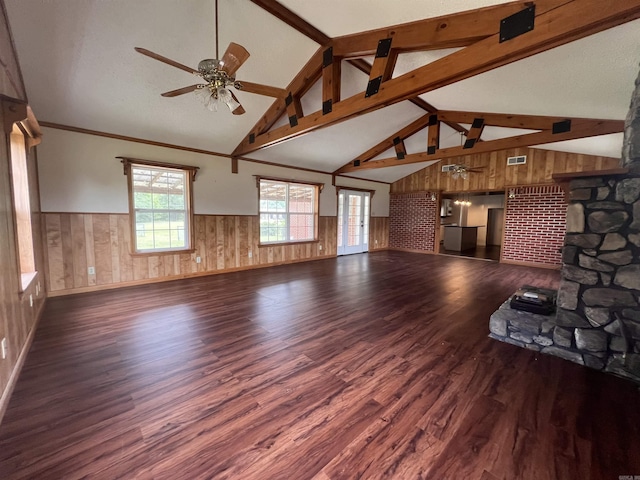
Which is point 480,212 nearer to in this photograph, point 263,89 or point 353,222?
point 353,222

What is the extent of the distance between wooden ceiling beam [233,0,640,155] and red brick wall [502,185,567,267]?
6005 millimetres

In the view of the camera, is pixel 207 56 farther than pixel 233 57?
Yes

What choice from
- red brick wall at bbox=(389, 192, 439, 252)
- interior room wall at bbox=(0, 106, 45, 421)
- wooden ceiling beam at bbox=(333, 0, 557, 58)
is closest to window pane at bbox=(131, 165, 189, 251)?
interior room wall at bbox=(0, 106, 45, 421)

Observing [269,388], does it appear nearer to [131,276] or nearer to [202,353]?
[202,353]

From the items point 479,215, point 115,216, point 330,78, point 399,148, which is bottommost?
point 115,216

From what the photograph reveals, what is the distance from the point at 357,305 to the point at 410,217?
20.8ft

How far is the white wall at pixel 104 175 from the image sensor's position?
3.90 m

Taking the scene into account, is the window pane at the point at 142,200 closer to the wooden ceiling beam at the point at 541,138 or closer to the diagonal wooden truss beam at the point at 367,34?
the diagonal wooden truss beam at the point at 367,34

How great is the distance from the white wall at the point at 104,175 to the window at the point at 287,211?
0.66 m

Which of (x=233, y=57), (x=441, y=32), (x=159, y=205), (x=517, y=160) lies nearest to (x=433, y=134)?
(x=517, y=160)

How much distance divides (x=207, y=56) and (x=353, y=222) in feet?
20.2

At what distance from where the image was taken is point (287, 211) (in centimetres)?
691

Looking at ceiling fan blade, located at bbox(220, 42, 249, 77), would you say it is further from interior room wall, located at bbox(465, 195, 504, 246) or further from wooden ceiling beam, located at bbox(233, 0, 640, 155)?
interior room wall, located at bbox(465, 195, 504, 246)

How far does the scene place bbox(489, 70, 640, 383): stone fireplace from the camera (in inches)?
84.5
